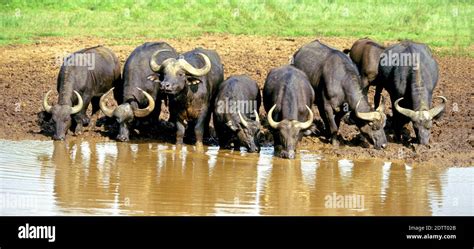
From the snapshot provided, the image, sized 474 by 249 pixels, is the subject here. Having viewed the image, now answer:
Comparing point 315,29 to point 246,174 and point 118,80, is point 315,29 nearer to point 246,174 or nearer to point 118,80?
point 118,80

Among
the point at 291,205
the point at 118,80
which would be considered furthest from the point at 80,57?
the point at 291,205

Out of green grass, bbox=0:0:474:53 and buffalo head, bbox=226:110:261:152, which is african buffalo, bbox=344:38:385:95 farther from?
green grass, bbox=0:0:474:53

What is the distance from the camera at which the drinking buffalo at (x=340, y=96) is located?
17641 millimetres

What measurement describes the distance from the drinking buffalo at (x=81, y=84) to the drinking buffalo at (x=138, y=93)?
1.48 feet

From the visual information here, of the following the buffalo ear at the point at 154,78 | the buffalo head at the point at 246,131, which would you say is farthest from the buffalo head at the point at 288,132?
the buffalo ear at the point at 154,78

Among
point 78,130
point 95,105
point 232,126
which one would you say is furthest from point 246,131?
point 95,105

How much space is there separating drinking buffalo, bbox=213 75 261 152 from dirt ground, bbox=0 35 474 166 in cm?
114

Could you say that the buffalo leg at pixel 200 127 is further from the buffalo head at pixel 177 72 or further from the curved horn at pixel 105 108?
the curved horn at pixel 105 108

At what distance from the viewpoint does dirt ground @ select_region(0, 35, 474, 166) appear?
17.2 metres

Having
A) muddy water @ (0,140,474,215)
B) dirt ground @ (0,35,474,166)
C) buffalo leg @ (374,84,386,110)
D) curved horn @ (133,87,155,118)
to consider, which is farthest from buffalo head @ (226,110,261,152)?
buffalo leg @ (374,84,386,110)

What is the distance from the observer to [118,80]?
64.6 feet

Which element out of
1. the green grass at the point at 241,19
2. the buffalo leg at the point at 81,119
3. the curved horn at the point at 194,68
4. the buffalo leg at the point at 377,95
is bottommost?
the buffalo leg at the point at 81,119

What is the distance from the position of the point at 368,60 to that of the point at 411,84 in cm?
175

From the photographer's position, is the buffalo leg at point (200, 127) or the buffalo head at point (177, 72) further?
the buffalo leg at point (200, 127)
